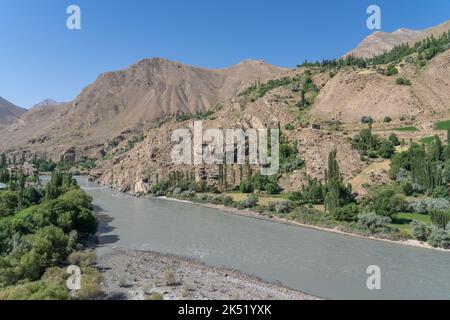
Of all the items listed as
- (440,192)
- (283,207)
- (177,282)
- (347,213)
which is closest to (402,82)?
(440,192)

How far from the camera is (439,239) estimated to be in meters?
30.7

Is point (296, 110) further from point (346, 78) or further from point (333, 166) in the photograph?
point (333, 166)

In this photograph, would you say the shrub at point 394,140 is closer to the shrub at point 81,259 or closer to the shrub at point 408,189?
the shrub at point 408,189

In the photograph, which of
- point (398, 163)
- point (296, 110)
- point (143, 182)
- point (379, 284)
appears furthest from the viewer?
point (296, 110)

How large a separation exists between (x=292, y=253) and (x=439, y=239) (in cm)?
1220

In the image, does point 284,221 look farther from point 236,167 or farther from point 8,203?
point 8,203

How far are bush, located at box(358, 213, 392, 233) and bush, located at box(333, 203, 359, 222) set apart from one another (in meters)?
1.47

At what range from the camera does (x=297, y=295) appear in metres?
21.1

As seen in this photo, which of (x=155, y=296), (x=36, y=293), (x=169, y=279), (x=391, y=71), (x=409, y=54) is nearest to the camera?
(x=36, y=293)

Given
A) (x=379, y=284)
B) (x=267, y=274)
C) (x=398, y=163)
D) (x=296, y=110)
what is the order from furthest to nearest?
(x=296, y=110) < (x=398, y=163) < (x=267, y=274) < (x=379, y=284)

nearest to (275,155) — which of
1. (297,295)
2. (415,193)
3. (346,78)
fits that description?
(415,193)

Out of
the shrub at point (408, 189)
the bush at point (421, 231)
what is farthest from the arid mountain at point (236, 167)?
the bush at point (421, 231)

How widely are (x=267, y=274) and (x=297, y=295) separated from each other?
180 inches

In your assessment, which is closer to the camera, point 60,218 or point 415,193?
point 60,218
